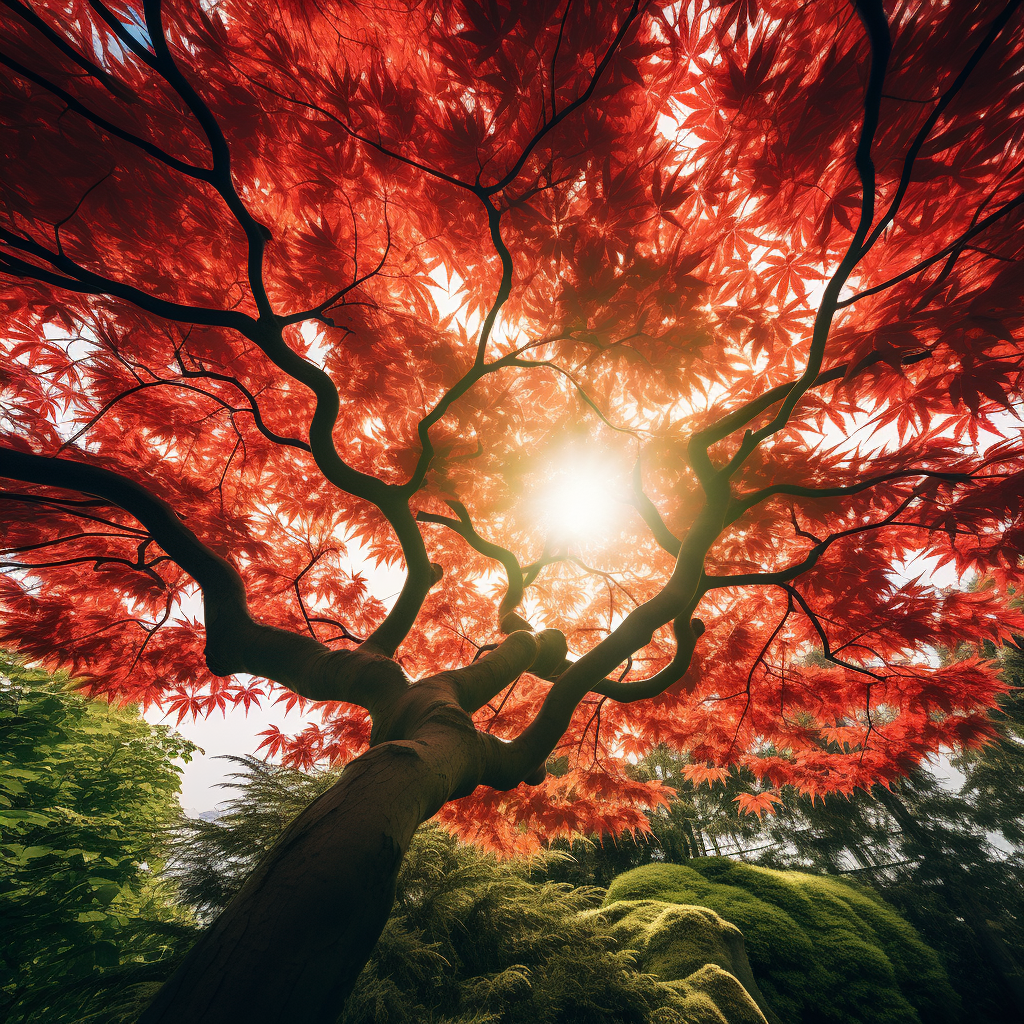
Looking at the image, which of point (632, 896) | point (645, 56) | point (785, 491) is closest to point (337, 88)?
point (645, 56)

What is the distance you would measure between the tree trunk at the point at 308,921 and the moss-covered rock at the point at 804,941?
5461 millimetres

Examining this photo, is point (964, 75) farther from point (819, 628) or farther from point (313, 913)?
point (313, 913)

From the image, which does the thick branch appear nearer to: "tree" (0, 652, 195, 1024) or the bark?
the bark

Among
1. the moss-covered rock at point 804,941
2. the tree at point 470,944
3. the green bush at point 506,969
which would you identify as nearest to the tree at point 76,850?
Answer: the tree at point 470,944

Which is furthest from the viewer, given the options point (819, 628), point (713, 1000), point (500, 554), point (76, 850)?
point (76, 850)

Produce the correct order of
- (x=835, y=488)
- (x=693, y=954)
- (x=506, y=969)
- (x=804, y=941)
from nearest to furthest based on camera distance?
(x=835, y=488) → (x=506, y=969) → (x=693, y=954) → (x=804, y=941)

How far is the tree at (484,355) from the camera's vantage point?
5.06ft

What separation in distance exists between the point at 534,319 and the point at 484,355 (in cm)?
37

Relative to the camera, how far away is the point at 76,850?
177 inches

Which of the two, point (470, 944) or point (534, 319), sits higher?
point (534, 319)

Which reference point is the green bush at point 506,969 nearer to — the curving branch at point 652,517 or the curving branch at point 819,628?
the curving branch at point 819,628

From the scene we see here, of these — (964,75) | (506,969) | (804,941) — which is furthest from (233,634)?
(804,941)

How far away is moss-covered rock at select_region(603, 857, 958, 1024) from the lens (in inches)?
198

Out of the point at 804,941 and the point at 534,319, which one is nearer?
the point at 534,319
